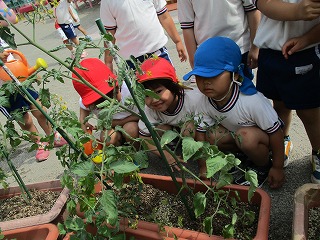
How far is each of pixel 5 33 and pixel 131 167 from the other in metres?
0.52

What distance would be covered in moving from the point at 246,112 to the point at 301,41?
1.34ft

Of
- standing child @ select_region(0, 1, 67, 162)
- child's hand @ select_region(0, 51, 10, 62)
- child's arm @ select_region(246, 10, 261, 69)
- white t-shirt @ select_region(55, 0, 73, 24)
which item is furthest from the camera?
white t-shirt @ select_region(55, 0, 73, 24)

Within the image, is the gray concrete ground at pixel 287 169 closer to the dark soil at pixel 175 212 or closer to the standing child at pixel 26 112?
the standing child at pixel 26 112

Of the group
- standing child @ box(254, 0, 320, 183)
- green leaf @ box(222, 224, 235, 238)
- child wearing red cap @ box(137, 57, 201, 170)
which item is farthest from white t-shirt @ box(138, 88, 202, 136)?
green leaf @ box(222, 224, 235, 238)

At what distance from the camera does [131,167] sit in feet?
3.18

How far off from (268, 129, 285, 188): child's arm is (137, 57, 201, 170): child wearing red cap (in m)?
0.41

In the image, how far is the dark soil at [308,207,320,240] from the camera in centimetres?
A: 123

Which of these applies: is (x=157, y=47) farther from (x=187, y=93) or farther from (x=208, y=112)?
(x=208, y=112)

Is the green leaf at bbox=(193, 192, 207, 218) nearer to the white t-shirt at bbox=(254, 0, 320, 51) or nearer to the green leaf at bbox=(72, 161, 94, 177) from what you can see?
the green leaf at bbox=(72, 161, 94, 177)

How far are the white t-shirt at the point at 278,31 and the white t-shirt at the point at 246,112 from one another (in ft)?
0.80

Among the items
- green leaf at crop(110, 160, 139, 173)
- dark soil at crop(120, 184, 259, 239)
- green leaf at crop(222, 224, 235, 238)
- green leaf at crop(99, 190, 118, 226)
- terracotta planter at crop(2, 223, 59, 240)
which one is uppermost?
green leaf at crop(110, 160, 139, 173)

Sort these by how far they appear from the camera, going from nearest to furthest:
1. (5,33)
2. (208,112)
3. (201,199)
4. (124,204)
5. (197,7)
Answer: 1. (5,33)
2. (201,199)
3. (124,204)
4. (208,112)
5. (197,7)

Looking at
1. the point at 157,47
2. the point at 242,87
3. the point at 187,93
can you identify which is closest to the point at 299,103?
the point at 242,87

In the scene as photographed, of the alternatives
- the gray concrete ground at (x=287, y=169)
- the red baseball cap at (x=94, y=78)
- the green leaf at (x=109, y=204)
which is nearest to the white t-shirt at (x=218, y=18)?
the red baseball cap at (x=94, y=78)
